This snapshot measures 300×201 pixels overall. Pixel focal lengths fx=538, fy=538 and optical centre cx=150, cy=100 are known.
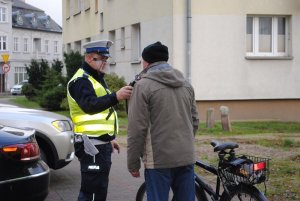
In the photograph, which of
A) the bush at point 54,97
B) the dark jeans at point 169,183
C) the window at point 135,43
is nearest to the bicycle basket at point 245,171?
the dark jeans at point 169,183

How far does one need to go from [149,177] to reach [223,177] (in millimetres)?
953

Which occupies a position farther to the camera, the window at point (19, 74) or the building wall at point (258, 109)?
the window at point (19, 74)

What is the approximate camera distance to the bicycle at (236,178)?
4.76m

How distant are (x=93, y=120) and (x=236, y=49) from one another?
14324 millimetres

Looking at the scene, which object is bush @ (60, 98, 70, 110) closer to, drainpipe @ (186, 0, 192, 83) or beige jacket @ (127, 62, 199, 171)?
drainpipe @ (186, 0, 192, 83)

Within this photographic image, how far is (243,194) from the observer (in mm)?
4887

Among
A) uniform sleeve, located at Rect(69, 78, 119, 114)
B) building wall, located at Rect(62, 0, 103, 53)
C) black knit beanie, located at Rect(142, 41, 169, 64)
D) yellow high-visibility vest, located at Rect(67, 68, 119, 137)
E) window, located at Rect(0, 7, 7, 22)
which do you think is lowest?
yellow high-visibility vest, located at Rect(67, 68, 119, 137)

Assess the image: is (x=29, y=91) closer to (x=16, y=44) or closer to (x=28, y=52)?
(x=16, y=44)

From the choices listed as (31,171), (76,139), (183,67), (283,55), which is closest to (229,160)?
(76,139)

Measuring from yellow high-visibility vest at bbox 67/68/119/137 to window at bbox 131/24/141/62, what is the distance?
16.9 m

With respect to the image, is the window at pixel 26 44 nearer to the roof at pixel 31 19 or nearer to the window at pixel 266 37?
the roof at pixel 31 19

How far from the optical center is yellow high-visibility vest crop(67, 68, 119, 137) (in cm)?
491

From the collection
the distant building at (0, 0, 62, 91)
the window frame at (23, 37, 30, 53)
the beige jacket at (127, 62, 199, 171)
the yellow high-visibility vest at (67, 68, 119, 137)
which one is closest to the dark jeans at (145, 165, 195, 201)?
the beige jacket at (127, 62, 199, 171)

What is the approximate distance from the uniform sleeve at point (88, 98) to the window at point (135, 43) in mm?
16963
